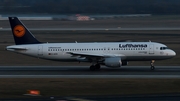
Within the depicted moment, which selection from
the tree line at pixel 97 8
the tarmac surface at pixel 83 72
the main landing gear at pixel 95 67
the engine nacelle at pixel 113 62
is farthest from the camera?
the tree line at pixel 97 8

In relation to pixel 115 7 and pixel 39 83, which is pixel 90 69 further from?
pixel 115 7

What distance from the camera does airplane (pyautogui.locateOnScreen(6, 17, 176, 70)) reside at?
49.3 meters

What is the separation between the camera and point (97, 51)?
5016 centimetres

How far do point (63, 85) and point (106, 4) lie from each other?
158 metres

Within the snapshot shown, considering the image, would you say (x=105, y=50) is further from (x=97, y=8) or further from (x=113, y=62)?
(x=97, y=8)

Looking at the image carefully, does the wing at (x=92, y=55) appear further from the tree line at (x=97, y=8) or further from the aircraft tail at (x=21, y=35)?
the tree line at (x=97, y=8)

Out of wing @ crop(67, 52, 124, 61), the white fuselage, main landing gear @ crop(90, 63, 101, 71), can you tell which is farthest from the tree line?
wing @ crop(67, 52, 124, 61)

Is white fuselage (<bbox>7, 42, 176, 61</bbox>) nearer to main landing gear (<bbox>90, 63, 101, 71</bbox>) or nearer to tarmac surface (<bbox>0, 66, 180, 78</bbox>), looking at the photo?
main landing gear (<bbox>90, 63, 101, 71</bbox>)

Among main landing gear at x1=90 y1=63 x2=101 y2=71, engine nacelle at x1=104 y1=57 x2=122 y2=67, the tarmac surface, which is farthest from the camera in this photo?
main landing gear at x1=90 y1=63 x2=101 y2=71

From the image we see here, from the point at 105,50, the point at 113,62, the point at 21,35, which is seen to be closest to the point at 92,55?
the point at 105,50

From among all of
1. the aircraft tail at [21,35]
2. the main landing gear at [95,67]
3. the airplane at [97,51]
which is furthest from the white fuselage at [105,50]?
the main landing gear at [95,67]

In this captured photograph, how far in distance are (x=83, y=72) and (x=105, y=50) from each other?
3.65 m

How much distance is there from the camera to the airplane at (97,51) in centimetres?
4928

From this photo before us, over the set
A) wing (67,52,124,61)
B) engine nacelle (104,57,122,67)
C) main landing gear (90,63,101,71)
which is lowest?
main landing gear (90,63,101,71)
